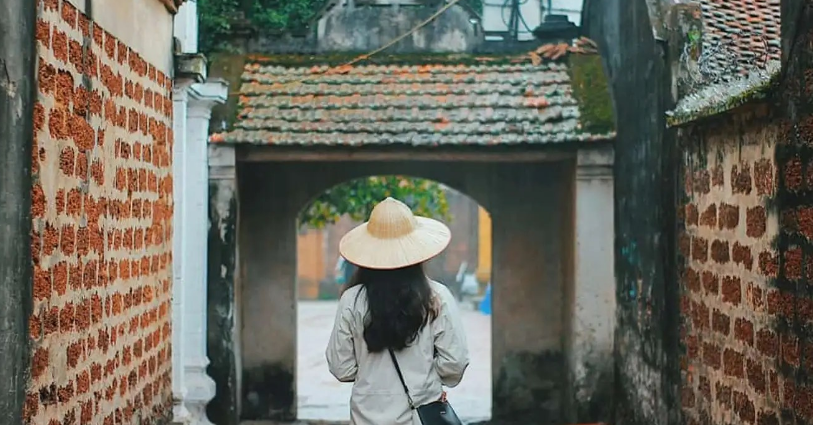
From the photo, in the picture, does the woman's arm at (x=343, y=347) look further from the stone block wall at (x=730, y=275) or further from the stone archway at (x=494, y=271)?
the stone archway at (x=494, y=271)

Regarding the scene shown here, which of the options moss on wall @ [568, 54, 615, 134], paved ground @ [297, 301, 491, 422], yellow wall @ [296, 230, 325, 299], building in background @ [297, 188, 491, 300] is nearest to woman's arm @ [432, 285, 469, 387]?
moss on wall @ [568, 54, 615, 134]

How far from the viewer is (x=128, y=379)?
567 centimetres

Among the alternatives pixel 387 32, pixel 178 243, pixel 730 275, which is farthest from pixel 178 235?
pixel 730 275

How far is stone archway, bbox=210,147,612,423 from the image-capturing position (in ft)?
37.4

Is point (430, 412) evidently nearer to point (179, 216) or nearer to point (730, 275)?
point (730, 275)

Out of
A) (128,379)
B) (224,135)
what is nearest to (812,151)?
(128,379)

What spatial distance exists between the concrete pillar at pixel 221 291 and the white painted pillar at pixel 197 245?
0.25 m

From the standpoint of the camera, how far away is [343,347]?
4.82 metres

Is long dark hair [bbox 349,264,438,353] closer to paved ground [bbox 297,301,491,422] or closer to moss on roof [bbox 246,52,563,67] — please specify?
moss on roof [bbox 246,52,563,67]

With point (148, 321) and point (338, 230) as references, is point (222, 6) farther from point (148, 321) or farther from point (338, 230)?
point (338, 230)

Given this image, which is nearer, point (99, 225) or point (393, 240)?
point (393, 240)

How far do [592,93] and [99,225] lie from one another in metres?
6.24

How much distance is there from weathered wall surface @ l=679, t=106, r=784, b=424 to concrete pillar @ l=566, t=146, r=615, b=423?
2.28 meters

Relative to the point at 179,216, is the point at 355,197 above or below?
above
